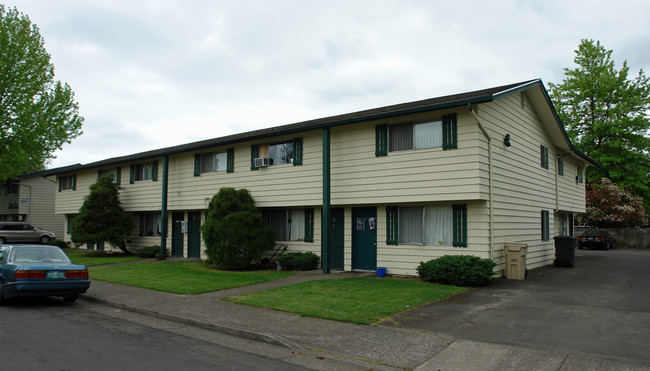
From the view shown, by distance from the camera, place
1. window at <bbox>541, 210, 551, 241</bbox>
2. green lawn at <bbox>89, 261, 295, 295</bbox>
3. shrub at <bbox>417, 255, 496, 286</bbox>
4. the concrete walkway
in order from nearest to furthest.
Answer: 1. the concrete walkway
2. shrub at <bbox>417, 255, 496, 286</bbox>
3. green lawn at <bbox>89, 261, 295, 295</bbox>
4. window at <bbox>541, 210, 551, 241</bbox>

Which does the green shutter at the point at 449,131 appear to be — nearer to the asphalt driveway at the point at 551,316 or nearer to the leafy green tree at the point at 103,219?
the asphalt driveway at the point at 551,316

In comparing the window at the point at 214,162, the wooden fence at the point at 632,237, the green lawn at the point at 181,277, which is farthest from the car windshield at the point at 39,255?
the wooden fence at the point at 632,237

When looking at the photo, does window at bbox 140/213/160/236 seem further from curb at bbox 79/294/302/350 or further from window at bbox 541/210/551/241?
window at bbox 541/210/551/241

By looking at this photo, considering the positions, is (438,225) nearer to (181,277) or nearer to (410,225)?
(410,225)

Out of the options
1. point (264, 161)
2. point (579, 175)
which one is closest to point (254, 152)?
point (264, 161)

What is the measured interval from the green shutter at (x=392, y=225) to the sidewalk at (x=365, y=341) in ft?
20.3

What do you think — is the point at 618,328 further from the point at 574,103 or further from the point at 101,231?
the point at 574,103

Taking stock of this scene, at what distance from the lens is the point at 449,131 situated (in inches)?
528

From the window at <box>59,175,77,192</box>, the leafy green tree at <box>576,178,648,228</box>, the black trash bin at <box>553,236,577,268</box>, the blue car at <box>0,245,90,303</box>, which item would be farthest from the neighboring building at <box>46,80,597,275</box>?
the leafy green tree at <box>576,178,648,228</box>

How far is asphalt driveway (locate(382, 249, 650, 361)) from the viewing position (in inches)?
273

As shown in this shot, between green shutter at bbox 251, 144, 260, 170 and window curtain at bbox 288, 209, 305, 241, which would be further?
green shutter at bbox 251, 144, 260, 170

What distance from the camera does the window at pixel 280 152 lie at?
17.2 m

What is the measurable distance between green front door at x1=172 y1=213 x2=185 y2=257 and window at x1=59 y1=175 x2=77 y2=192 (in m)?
10.9

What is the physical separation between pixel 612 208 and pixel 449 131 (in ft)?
96.0
